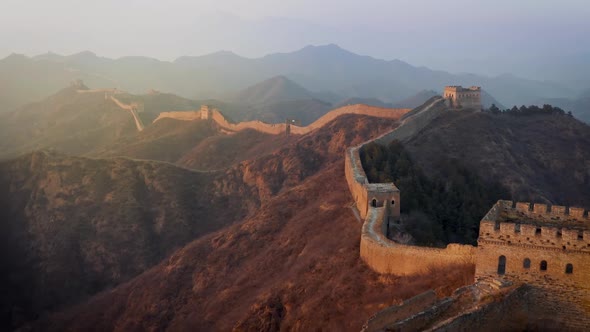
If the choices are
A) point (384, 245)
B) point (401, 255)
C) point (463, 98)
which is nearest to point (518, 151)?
point (463, 98)

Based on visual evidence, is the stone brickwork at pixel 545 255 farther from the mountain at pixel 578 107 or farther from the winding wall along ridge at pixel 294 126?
the mountain at pixel 578 107

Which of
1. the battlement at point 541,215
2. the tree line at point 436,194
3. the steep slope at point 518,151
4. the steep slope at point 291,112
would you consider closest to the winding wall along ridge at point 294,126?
the steep slope at point 518,151

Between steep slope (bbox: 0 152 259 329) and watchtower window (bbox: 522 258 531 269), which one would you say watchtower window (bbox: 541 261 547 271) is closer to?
watchtower window (bbox: 522 258 531 269)

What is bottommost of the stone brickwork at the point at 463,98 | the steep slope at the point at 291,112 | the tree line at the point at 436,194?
the steep slope at the point at 291,112

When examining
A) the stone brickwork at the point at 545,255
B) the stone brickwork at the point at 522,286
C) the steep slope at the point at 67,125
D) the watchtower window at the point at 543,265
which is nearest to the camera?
the stone brickwork at the point at 522,286

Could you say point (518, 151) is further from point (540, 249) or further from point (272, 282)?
point (540, 249)
